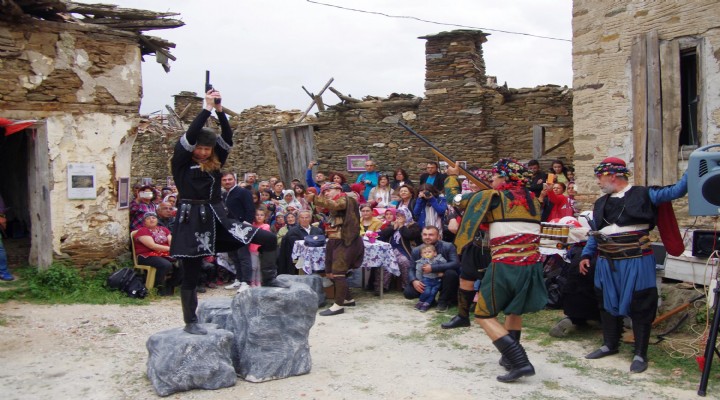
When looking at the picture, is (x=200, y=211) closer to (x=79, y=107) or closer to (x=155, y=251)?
(x=155, y=251)

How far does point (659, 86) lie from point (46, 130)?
7.26 meters

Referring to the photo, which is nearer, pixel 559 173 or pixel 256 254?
pixel 256 254

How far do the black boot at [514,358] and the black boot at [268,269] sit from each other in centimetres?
180

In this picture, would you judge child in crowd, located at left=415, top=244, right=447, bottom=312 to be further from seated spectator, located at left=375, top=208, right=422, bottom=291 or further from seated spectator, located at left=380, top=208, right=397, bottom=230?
seated spectator, located at left=380, top=208, right=397, bottom=230

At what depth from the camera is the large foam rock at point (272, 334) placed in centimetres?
A: 495

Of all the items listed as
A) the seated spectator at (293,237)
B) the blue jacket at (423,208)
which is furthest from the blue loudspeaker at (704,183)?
the seated spectator at (293,237)

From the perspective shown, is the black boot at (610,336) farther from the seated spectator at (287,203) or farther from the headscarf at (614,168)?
the seated spectator at (287,203)

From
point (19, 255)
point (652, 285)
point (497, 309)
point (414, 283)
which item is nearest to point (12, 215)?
point (19, 255)

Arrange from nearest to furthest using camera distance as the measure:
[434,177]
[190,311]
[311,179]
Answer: [190,311]
[434,177]
[311,179]

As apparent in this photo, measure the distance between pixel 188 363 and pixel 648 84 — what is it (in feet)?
17.1

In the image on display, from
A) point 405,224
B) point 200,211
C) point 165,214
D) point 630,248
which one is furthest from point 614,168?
point 165,214

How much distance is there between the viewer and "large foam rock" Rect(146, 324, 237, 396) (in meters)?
4.64

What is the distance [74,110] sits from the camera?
8156 millimetres

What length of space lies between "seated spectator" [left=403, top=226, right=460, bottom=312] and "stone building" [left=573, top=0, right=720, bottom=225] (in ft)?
5.79
